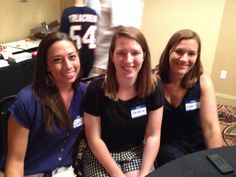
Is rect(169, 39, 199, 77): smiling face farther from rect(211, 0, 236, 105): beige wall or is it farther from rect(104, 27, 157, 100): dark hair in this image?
rect(211, 0, 236, 105): beige wall

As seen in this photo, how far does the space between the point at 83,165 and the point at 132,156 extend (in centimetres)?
29

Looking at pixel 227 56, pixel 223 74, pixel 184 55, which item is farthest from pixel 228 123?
pixel 184 55

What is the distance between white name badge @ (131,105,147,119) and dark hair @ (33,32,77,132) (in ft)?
1.19

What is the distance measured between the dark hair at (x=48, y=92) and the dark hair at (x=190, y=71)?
684 millimetres

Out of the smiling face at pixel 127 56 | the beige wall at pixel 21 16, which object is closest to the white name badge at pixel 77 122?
the smiling face at pixel 127 56

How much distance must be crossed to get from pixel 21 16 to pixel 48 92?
2.75 meters

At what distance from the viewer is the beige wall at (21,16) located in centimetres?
353

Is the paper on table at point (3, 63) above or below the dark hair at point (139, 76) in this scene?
below

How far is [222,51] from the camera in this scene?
3.61 m

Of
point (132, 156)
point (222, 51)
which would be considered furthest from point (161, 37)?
point (132, 156)

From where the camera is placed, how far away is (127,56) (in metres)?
1.42

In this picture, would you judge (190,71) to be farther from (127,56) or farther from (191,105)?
(127,56)

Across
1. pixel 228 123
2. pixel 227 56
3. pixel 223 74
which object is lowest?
pixel 228 123

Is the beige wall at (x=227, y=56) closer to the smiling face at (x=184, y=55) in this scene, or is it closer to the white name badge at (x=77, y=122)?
the smiling face at (x=184, y=55)
